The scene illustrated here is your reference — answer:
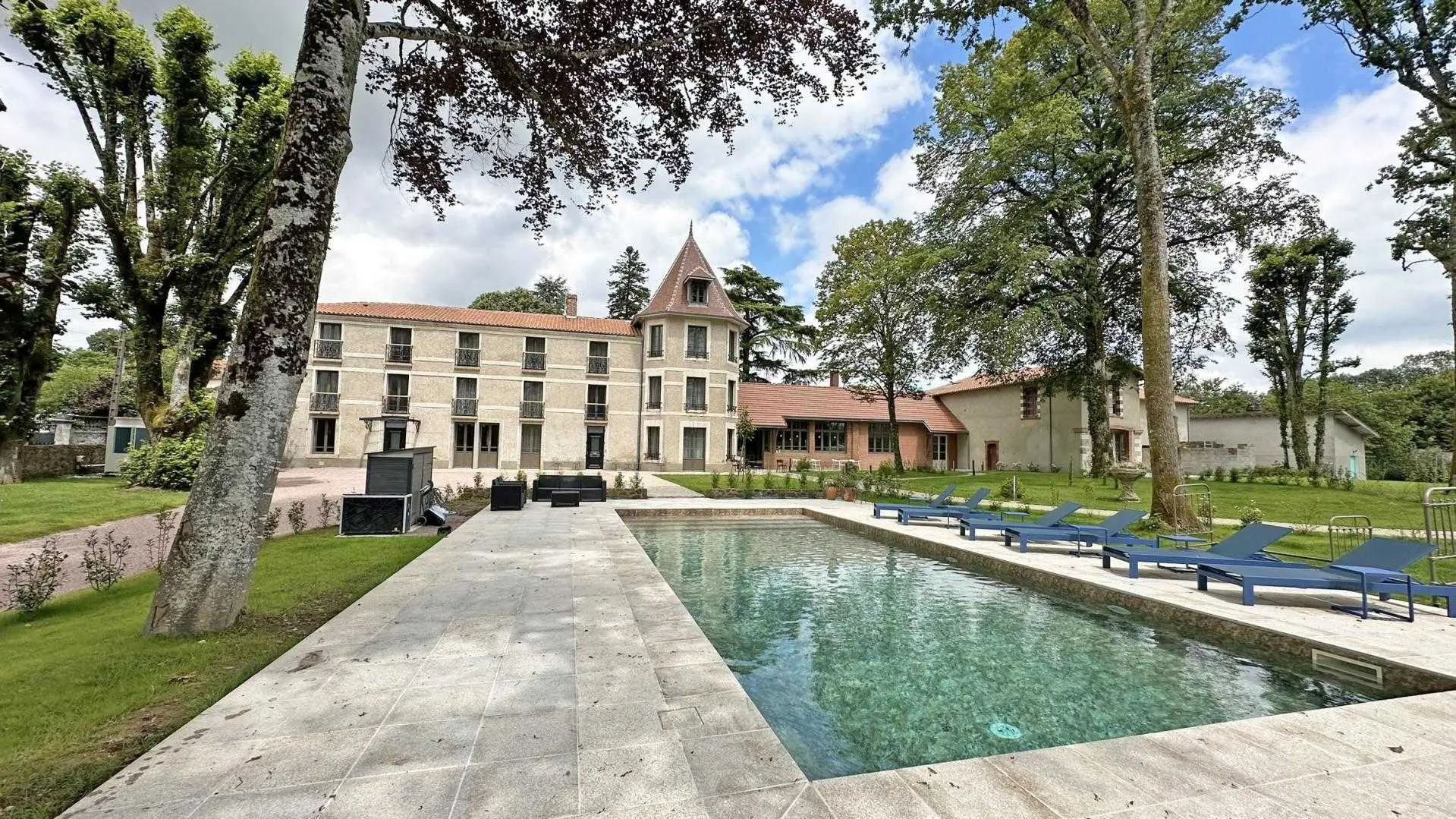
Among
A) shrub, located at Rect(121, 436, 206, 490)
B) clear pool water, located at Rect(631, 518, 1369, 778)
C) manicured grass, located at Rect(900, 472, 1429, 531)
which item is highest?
shrub, located at Rect(121, 436, 206, 490)

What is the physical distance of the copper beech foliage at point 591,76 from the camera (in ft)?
22.6

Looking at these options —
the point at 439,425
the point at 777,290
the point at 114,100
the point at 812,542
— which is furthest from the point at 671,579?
the point at 777,290

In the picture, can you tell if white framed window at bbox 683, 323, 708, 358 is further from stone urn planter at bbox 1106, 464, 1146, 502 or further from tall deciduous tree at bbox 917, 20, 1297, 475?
stone urn planter at bbox 1106, 464, 1146, 502

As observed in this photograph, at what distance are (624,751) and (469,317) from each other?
103 feet

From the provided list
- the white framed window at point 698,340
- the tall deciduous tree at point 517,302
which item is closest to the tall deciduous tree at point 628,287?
the tall deciduous tree at point 517,302

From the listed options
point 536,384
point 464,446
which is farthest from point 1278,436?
point 464,446

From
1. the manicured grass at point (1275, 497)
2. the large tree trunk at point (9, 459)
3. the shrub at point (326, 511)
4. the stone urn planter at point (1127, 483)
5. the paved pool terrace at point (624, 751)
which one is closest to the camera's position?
the paved pool terrace at point (624, 751)

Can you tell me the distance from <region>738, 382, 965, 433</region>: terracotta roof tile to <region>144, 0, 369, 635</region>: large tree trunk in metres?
28.5

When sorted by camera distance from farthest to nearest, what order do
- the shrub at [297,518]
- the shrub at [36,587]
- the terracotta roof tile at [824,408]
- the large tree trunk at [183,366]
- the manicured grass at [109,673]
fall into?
1. the terracotta roof tile at [824,408]
2. the large tree trunk at [183,366]
3. the shrub at [297,518]
4. the shrub at [36,587]
5. the manicured grass at [109,673]

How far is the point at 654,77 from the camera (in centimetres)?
734

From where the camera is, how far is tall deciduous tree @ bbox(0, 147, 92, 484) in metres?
14.3

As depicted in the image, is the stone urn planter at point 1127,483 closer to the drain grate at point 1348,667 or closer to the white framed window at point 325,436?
the drain grate at point 1348,667

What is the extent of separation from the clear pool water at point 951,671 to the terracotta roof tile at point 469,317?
25.4 metres

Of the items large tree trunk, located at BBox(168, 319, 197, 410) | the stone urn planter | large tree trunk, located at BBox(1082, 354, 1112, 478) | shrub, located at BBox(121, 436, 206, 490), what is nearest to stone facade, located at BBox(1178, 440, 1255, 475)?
large tree trunk, located at BBox(1082, 354, 1112, 478)
